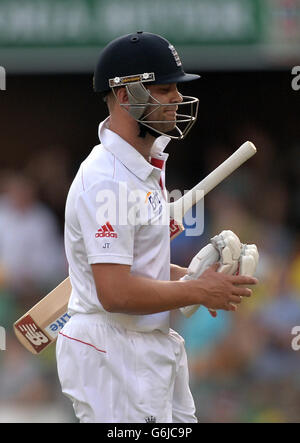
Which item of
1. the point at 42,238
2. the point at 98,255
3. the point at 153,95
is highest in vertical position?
the point at 153,95

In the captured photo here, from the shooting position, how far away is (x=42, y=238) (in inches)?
240

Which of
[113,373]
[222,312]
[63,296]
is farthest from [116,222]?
[222,312]

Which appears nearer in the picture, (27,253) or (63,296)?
(63,296)

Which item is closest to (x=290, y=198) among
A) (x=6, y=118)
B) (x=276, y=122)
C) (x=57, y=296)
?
(x=276, y=122)

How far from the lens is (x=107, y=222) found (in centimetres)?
304

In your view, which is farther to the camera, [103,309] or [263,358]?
[263,358]

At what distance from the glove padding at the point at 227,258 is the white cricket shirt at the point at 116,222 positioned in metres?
0.11

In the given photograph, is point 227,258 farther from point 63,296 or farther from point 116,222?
point 63,296

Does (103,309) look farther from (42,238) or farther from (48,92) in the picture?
(48,92)

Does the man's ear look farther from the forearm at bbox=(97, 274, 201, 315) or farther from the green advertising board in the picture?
the green advertising board

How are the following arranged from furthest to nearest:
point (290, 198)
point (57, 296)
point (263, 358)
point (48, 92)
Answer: point (48, 92) → point (290, 198) → point (263, 358) → point (57, 296)

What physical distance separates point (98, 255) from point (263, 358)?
2.91 meters

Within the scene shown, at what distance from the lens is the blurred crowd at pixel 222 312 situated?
18.3 ft

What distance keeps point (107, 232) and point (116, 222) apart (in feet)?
0.14
